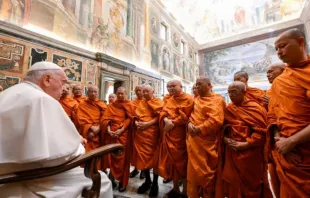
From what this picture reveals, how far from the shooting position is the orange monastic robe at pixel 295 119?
54.5 inches

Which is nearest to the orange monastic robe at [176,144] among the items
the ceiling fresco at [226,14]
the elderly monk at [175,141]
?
the elderly monk at [175,141]

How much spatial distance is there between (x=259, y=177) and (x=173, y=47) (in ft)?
Answer: 44.0

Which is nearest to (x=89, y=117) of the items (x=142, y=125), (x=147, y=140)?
(x=142, y=125)

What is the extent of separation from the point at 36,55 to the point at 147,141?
15.8 ft

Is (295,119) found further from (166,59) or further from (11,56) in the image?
(166,59)

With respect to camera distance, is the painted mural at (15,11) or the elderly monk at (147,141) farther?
the painted mural at (15,11)

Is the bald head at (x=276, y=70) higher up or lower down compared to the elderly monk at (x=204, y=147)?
higher up

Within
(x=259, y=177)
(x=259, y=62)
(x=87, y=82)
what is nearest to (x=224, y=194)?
(x=259, y=177)

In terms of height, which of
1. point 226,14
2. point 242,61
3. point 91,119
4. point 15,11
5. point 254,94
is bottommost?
point 91,119

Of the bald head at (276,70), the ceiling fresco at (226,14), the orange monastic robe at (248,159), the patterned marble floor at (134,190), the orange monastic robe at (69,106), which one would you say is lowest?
the patterned marble floor at (134,190)

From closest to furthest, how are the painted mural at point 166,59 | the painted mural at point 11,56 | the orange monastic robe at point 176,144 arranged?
1. the orange monastic robe at point 176,144
2. the painted mural at point 11,56
3. the painted mural at point 166,59

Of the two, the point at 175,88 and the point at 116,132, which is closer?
the point at 175,88

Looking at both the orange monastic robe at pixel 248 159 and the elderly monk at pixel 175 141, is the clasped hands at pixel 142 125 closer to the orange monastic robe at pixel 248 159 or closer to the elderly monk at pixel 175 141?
the elderly monk at pixel 175 141

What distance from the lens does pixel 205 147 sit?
2.41 metres
